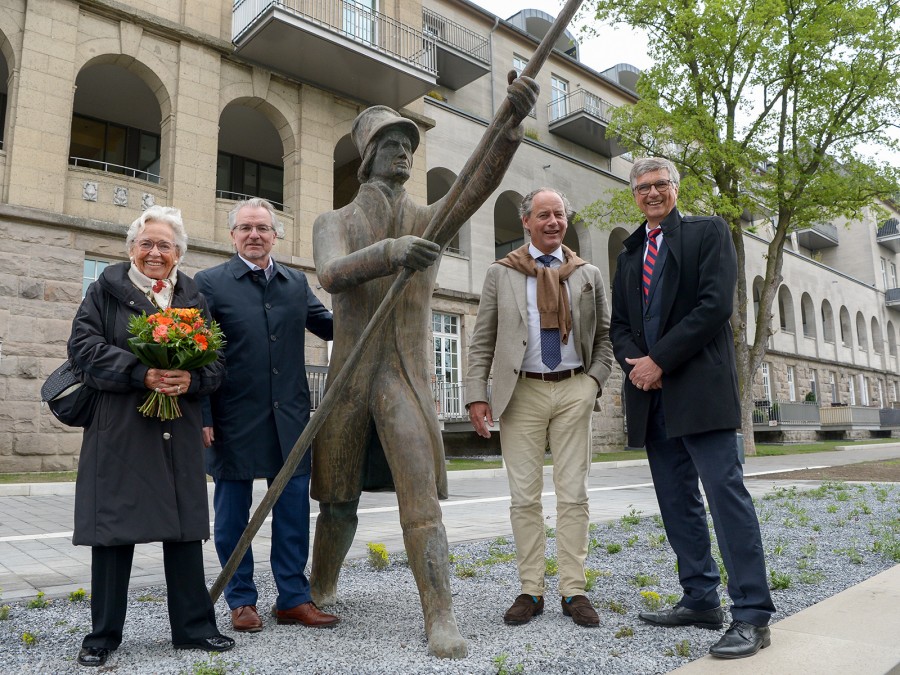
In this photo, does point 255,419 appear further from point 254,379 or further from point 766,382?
point 766,382

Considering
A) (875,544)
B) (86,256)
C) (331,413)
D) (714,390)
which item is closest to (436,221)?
(331,413)

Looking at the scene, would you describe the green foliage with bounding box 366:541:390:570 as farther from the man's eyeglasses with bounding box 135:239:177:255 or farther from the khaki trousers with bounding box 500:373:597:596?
the man's eyeglasses with bounding box 135:239:177:255

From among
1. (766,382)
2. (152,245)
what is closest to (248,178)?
(152,245)

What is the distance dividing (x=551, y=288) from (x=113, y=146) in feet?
52.9

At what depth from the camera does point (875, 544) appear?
18.0 ft

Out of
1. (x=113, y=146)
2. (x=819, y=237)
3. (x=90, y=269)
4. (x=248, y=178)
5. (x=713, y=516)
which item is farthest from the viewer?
(x=819, y=237)

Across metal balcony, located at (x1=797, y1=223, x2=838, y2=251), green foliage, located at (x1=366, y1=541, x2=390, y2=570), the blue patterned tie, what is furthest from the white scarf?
metal balcony, located at (x1=797, y1=223, x2=838, y2=251)

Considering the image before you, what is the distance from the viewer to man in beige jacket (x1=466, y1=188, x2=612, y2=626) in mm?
3592

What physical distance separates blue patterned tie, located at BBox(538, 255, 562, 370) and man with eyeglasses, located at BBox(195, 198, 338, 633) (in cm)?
126

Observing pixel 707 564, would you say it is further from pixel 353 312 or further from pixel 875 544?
pixel 875 544

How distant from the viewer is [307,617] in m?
3.43

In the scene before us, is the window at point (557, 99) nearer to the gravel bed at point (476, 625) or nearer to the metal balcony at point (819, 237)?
the gravel bed at point (476, 625)

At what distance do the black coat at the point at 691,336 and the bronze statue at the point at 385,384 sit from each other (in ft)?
3.28

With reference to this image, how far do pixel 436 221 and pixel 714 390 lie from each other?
4.75ft
